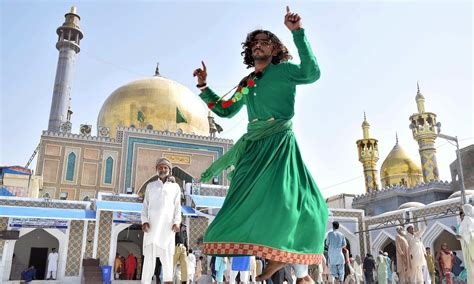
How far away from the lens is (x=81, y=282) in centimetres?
1302

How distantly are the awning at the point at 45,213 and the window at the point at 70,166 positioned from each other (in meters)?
5.62

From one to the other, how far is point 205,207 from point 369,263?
560 cm

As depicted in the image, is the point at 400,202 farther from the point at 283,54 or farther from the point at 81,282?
the point at 283,54

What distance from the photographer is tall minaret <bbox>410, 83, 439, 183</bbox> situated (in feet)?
77.0

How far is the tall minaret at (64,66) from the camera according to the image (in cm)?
2300

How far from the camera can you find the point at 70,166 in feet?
63.4

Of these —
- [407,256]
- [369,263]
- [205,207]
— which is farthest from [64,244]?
[407,256]

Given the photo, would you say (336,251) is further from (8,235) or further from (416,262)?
(8,235)

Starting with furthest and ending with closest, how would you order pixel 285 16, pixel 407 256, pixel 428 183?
pixel 428 183
pixel 407 256
pixel 285 16

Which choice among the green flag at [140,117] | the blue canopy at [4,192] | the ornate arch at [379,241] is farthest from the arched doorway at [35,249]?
the ornate arch at [379,241]

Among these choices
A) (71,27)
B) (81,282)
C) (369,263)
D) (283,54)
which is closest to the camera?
(283,54)

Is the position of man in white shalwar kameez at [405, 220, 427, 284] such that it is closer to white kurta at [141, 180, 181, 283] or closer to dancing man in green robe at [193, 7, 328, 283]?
white kurta at [141, 180, 181, 283]

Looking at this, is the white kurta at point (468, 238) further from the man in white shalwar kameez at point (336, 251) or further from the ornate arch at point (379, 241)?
the ornate arch at point (379, 241)

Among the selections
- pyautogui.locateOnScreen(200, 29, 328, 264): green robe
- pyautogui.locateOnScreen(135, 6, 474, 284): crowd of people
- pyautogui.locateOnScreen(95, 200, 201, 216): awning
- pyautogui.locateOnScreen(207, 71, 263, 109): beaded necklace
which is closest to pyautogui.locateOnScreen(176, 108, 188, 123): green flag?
pyautogui.locateOnScreen(95, 200, 201, 216): awning
